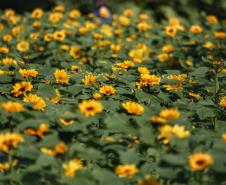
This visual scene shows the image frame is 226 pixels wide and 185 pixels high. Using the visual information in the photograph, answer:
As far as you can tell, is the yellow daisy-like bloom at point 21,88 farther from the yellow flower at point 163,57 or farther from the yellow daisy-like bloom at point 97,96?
the yellow flower at point 163,57

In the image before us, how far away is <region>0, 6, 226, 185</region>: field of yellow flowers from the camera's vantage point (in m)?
2.45

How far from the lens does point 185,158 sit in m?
2.39

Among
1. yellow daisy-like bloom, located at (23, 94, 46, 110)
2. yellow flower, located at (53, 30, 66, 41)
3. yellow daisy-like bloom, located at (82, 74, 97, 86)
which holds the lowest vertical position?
yellow daisy-like bloom, located at (23, 94, 46, 110)

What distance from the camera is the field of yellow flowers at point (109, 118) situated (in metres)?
2.45

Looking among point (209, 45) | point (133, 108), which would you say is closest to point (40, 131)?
point (133, 108)

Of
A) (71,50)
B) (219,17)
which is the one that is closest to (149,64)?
(71,50)

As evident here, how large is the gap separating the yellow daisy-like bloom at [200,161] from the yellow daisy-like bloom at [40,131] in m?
0.68

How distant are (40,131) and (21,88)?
647 millimetres

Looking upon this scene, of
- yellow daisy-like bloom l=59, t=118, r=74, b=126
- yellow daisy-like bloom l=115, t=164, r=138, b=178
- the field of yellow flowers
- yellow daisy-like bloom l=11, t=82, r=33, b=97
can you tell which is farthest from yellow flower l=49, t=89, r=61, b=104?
yellow daisy-like bloom l=115, t=164, r=138, b=178

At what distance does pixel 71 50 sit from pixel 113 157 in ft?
7.18

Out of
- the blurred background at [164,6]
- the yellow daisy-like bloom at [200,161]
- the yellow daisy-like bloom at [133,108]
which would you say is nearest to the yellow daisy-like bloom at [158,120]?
the yellow daisy-like bloom at [133,108]

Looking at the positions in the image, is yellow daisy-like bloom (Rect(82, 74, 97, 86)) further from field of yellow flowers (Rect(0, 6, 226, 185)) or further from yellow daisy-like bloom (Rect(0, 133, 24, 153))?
yellow daisy-like bloom (Rect(0, 133, 24, 153))

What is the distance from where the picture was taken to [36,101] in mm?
2979

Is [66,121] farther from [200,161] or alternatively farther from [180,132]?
[200,161]
